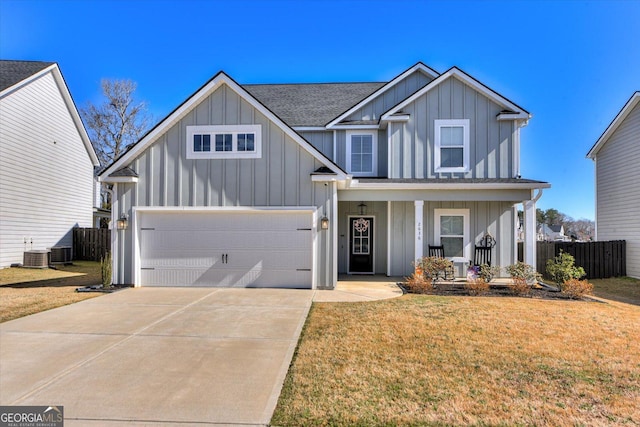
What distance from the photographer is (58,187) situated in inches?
636

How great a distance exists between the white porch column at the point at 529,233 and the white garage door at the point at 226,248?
638 centimetres

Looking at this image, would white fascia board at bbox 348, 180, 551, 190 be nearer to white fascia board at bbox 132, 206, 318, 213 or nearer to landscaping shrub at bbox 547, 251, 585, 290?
white fascia board at bbox 132, 206, 318, 213

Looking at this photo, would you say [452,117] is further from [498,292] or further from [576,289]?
[576,289]

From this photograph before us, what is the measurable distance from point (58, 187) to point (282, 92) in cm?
1150

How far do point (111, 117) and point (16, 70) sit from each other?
37.6 feet

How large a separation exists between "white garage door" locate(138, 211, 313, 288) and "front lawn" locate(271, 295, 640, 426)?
288cm

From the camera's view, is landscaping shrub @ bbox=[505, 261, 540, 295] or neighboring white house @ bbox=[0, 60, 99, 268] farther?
neighboring white house @ bbox=[0, 60, 99, 268]

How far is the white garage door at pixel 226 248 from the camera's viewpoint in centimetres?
950

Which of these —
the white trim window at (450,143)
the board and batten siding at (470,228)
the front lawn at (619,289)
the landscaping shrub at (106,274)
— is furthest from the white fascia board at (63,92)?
the front lawn at (619,289)

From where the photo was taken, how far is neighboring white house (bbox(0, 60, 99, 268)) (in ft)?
43.9

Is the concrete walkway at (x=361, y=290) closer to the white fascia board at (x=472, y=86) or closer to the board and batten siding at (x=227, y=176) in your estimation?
Answer: the board and batten siding at (x=227, y=176)

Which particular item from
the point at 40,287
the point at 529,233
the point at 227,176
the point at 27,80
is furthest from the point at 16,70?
the point at 529,233

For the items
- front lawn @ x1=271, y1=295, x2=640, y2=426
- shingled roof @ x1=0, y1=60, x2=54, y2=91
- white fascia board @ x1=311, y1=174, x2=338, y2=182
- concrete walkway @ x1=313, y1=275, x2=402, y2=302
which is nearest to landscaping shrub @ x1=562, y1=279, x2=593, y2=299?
front lawn @ x1=271, y1=295, x2=640, y2=426

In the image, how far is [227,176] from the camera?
374 inches
